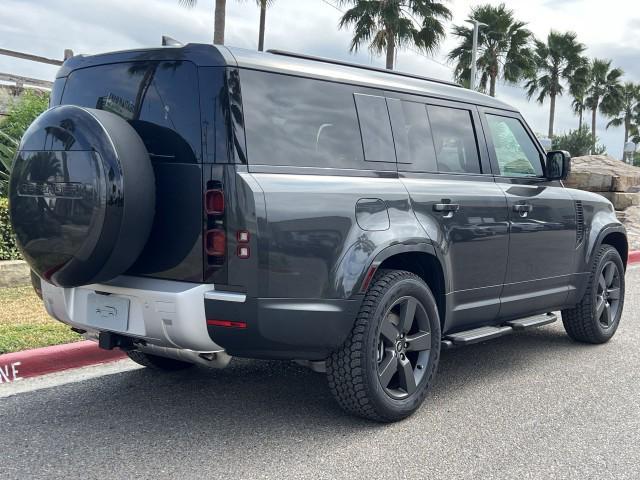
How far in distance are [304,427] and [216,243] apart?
1218 mm

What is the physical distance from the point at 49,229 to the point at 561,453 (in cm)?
274

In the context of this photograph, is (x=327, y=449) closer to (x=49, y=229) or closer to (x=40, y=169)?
(x=49, y=229)

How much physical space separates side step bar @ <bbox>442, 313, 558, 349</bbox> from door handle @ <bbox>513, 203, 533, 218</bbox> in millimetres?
745

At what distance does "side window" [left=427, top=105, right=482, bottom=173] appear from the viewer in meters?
4.52

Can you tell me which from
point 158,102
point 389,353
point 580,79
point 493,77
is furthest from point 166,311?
point 580,79

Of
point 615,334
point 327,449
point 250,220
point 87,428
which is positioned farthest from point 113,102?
point 615,334

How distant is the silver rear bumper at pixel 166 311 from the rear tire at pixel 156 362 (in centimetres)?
99

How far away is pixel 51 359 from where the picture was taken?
491 cm

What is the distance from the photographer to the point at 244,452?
140 inches

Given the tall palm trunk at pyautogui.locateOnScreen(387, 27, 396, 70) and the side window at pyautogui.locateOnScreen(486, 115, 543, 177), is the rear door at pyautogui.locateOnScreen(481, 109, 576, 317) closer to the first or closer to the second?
the side window at pyautogui.locateOnScreen(486, 115, 543, 177)

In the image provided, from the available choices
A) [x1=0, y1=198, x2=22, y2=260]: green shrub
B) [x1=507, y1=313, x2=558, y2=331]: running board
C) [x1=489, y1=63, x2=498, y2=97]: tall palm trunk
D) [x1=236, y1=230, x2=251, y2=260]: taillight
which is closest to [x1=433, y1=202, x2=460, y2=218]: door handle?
[x1=507, y1=313, x2=558, y2=331]: running board

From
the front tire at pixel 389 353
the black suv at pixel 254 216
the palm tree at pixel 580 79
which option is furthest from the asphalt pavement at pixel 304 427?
the palm tree at pixel 580 79

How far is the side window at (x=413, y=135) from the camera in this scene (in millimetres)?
4215

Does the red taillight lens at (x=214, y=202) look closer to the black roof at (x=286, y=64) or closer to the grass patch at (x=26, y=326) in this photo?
the black roof at (x=286, y=64)
